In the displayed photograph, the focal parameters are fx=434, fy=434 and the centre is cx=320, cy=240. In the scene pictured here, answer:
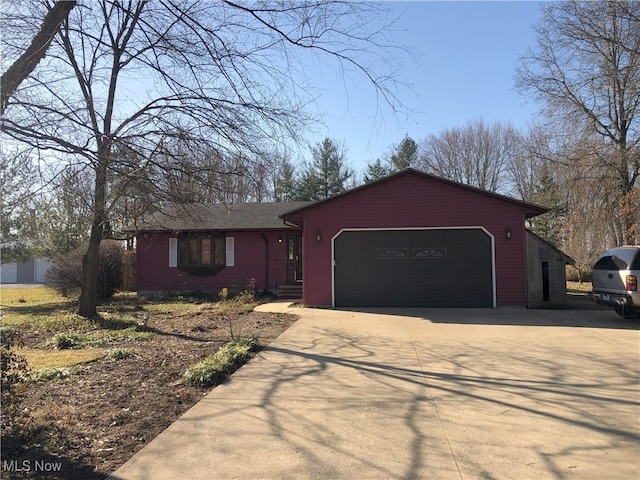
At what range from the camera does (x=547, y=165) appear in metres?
20.5

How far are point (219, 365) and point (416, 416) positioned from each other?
107 inches

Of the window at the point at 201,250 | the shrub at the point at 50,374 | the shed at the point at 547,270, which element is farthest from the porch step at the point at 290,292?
the shrub at the point at 50,374

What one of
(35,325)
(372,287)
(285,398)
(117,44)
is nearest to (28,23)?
(117,44)

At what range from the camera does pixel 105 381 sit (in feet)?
18.1

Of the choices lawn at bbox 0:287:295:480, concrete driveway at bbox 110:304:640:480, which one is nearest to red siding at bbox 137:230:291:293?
lawn at bbox 0:287:295:480

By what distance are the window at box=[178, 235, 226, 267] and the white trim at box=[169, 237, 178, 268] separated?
0.12 meters

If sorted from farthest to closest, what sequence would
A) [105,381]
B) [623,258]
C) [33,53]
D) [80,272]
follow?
[80,272]
[623,258]
[105,381]
[33,53]

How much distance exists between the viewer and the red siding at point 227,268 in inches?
698

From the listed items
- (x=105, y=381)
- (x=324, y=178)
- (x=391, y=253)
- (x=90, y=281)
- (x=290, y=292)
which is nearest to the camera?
(x=105, y=381)

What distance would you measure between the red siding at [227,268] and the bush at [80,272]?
1124 millimetres

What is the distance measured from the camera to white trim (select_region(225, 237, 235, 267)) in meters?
17.9

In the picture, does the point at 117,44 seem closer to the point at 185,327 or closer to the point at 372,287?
the point at 185,327

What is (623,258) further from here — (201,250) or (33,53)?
(201,250)

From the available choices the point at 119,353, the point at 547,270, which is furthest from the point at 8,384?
the point at 547,270
